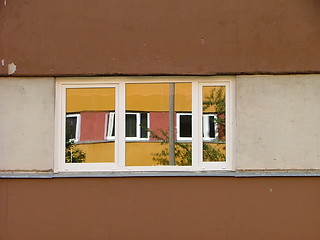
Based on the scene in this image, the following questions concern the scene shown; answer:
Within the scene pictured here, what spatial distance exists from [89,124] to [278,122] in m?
2.42

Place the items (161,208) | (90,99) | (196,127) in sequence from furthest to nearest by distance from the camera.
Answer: (90,99) < (196,127) < (161,208)

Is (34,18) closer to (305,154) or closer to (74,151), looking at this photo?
(74,151)

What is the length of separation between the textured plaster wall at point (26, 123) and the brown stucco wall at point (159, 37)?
19 cm

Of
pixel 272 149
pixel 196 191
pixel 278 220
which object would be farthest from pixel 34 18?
pixel 278 220

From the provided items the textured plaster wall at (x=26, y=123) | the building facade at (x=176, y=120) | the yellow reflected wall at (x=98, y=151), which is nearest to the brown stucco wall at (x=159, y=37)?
the building facade at (x=176, y=120)

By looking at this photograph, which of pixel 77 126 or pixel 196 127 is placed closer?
pixel 196 127

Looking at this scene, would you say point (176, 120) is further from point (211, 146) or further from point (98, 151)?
point (98, 151)

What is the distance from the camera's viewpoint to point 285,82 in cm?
647

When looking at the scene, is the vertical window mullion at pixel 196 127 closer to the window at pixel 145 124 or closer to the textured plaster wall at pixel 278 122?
the window at pixel 145 124

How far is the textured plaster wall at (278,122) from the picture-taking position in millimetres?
Result: 6426

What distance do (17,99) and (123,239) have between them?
7.35 feet

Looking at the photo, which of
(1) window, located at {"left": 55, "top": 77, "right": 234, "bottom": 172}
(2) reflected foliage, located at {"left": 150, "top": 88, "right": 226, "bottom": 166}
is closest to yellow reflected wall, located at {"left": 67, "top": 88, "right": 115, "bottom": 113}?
(1) window, located at {"left": 55, "top": 77, "right": 234, "bottom": 172}

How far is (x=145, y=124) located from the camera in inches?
262

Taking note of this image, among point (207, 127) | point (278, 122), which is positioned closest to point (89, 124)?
point (207, 127)
